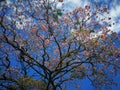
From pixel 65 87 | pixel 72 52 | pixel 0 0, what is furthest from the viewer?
pixel 65 87

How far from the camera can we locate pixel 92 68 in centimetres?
1939

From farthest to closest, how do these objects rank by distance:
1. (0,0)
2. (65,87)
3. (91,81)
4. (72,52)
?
(65,87), (91,81), (72,52), (0,0)

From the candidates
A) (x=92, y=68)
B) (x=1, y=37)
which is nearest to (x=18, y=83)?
(x=1, y=37)

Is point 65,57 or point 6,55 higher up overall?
point 6,55

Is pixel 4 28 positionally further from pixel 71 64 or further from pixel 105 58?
pixel 105 58

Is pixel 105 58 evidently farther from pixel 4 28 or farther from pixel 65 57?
pixel 4 28

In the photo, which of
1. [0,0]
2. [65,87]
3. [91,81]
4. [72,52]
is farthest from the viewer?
[65,87]

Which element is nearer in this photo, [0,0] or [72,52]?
[0,0]

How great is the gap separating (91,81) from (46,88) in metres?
3.76

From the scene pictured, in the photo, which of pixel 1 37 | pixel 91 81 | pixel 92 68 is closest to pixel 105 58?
pixel 92 68

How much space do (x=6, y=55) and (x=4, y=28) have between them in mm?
3403

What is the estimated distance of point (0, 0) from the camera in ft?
56.6

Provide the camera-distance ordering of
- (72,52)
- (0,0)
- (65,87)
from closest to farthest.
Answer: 1. (0,0)
2. (72,52)
3. (65,87)

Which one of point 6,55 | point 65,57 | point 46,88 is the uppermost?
point 6,55
